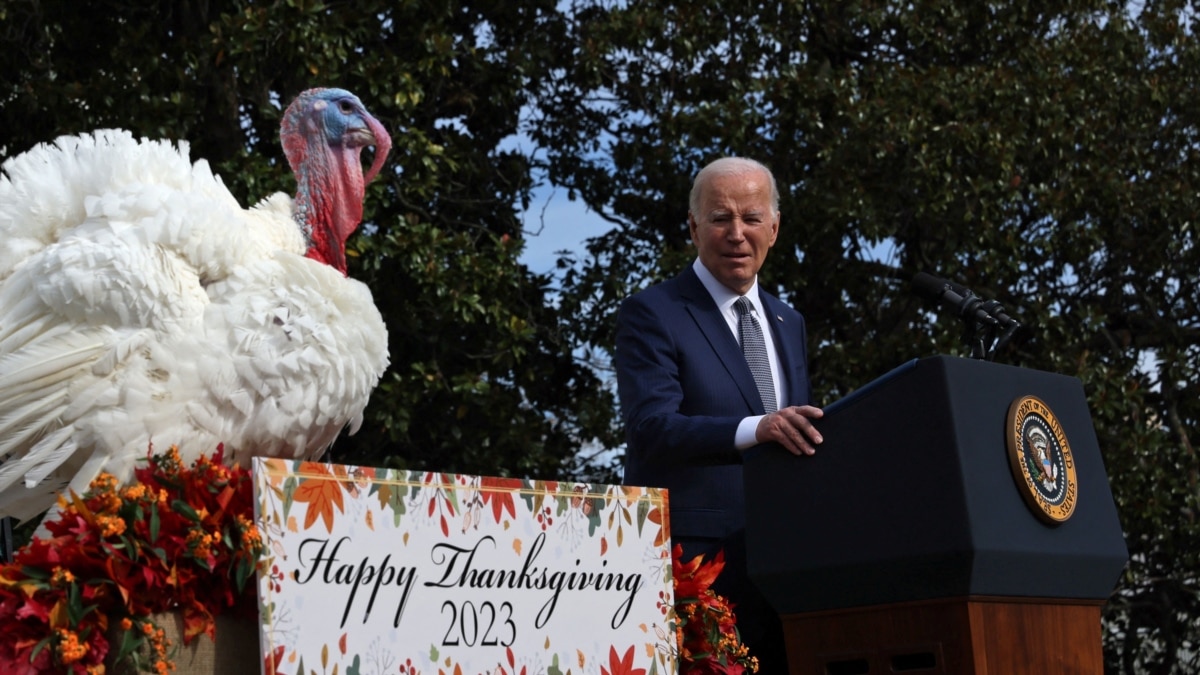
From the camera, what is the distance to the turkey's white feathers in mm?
3188

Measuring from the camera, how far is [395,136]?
768 cm

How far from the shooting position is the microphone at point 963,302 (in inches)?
109

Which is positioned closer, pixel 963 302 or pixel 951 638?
pixel 951 638

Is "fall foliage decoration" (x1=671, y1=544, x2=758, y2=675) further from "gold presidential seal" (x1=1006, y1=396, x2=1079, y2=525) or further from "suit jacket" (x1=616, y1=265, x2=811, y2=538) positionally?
"gold presidential seal" (x1=1006, y1=396, x2=1079, y2=525)

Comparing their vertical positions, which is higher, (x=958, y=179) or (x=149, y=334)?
(x=958, y=179)

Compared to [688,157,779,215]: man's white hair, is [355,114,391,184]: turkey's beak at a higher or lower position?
higher

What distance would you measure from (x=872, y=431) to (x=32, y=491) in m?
1.97

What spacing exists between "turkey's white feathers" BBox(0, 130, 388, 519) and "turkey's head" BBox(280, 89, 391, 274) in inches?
22.0

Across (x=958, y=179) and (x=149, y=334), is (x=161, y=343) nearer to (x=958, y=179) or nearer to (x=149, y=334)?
(x=149, y=334)

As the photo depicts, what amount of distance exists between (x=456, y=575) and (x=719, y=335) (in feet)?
4.11

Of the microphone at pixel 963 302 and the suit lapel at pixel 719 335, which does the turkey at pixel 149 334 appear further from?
the microphone at pixel 963 302

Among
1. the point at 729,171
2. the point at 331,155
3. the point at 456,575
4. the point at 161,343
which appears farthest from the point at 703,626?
the point at 331,155

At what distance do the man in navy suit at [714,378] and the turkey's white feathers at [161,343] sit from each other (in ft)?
2.34

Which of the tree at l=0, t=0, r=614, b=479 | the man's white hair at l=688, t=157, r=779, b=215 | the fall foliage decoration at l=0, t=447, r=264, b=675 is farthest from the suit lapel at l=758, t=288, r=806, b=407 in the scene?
the tree at l=0, t=0, r=614, b=479
